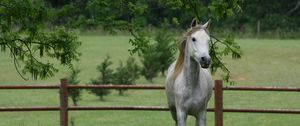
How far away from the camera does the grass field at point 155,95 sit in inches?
813

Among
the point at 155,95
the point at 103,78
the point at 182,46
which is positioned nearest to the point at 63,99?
the point at 182,46

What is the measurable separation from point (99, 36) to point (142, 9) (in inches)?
1521

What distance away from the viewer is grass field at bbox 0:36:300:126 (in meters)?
20.7

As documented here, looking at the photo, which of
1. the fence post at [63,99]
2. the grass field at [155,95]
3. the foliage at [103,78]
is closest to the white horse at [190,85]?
the fence post at [63,99]

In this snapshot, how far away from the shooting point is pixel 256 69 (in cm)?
3516

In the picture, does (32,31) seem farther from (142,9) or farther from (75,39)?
(142,9)

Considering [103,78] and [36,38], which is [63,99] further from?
[103,78]

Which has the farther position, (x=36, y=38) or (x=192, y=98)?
(x=36, y=38)

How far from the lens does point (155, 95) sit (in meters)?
27.6

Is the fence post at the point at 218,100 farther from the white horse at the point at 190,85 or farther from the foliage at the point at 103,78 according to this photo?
the foliage at the point at 103,78

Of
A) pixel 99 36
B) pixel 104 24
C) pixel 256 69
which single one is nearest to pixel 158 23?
pixel 99 36

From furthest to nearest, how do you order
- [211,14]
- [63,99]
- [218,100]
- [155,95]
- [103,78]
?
[155,95] → [103,78] → [63,99] → [218,100] → [211,14]

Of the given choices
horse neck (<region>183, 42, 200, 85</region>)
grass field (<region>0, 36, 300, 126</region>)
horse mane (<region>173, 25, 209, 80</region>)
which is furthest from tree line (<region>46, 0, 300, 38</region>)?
grass field (<region>0, 36, 300, 126</region>)

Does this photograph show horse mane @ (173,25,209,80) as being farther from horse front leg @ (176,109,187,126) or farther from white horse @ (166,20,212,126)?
horse front leg @ (176,109,187,126)
